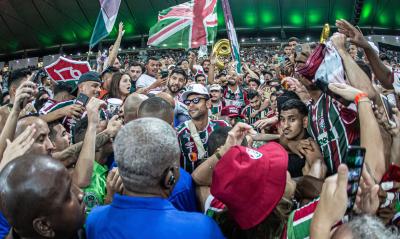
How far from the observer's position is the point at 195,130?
4.21 metres

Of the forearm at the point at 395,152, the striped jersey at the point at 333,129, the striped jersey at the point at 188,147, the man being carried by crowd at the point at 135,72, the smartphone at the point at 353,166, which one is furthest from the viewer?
the man being carried by crowd at the point at 135,72

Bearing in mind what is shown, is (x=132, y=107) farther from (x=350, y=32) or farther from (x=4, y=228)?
(x=350, y=32)

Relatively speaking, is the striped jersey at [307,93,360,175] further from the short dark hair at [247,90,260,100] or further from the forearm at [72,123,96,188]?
the short dark hair at [247,90,260,100]

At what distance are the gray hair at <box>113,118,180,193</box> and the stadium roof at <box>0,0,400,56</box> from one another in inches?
1066

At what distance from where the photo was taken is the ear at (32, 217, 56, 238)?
62.3 inches

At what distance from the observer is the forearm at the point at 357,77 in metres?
2.70

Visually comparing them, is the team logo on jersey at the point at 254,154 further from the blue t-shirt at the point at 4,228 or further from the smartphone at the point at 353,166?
the blue t-shirt at the point at 4,228

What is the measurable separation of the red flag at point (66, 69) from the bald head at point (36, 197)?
4.18m

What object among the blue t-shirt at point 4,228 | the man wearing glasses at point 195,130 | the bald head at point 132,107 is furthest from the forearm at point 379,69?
the blue t-shirt at point 4,228

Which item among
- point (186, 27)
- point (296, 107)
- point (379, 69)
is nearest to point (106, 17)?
point (186, 27)

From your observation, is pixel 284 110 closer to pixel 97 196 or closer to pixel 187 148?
pixel 187 148

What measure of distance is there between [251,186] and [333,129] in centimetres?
152

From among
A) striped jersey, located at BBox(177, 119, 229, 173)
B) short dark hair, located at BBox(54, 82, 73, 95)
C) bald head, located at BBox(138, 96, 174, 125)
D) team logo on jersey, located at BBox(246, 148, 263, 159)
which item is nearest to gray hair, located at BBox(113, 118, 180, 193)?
team logo on jersey, located at BBox(246, 148, 263, 159)

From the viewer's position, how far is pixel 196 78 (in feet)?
28.1
